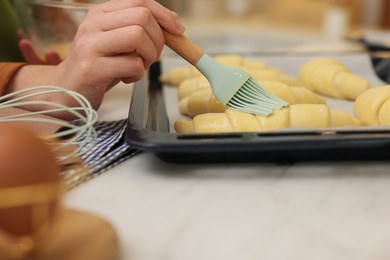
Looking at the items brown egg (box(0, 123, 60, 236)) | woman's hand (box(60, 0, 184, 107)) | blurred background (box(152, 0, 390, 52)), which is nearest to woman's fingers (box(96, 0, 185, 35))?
woman's hand (box(60, 0, 184, 107))

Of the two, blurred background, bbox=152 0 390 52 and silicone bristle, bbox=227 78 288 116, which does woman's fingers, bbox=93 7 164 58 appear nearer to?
silicone bristle, bbox=227 78 288 116

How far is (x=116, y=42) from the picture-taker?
0.79 m

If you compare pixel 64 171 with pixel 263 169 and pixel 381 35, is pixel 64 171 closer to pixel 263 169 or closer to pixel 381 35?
pixel 263 169

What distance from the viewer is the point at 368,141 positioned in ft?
2.19

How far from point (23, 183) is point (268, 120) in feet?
1.43

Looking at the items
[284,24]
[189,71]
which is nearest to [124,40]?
[189,71]

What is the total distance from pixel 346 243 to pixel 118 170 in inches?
12.0

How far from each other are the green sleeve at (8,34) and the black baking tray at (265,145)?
2.13ft

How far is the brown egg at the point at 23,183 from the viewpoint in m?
0.41

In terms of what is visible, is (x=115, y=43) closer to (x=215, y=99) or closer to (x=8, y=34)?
(x=215, y=99)

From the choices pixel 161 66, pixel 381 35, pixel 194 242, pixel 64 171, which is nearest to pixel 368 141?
pixel 194 242

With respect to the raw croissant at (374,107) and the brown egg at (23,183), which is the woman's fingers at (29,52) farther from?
the brown egg at (23,183)

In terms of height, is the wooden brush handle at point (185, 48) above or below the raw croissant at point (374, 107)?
above

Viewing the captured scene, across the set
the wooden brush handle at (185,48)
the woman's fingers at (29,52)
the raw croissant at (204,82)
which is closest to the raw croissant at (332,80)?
the raw croissant at (204,82)
